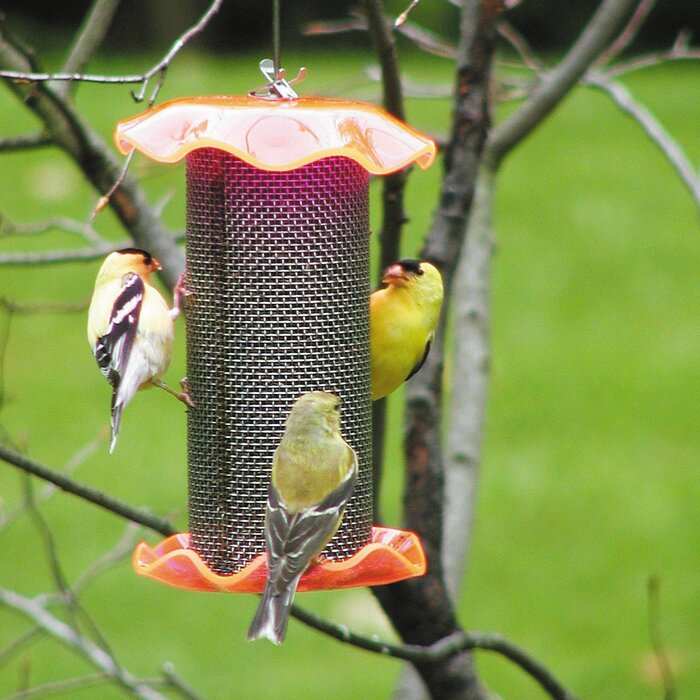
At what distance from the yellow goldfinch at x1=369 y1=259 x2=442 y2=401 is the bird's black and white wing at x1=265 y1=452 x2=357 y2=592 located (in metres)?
0.47

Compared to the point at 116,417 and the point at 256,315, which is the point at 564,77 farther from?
the point at 116,417

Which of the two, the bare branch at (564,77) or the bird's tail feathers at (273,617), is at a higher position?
the bare branch at (564,77)

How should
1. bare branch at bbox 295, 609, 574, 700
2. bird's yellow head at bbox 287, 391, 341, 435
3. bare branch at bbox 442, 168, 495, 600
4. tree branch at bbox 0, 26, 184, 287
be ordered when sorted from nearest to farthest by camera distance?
bare branch at bbox 295, 609, 574, 700
bird's yellow head at bbox 287, 391, 341, 435
tree branch at bbox 0, 26, 184, 287
bare branch at bbox 442, 168, 495, 600

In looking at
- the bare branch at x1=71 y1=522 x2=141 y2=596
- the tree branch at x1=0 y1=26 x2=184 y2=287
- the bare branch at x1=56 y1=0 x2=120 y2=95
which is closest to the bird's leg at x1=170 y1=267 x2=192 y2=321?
the tree branch at x1=0 y1=26 x2=184 y2=287

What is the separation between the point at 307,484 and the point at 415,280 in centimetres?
78

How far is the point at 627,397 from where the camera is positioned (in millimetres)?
9320

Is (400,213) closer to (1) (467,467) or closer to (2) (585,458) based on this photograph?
(1) (467,467)

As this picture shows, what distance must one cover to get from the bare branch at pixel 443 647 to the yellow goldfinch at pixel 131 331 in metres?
0.88

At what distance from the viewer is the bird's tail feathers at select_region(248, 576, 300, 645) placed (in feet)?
10.1

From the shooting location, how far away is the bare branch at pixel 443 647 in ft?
9.72

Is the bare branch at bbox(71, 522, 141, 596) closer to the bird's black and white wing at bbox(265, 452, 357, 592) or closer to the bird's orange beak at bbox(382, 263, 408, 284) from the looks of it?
the bird's black and white wing at bbox(265, 452, 357, 592)

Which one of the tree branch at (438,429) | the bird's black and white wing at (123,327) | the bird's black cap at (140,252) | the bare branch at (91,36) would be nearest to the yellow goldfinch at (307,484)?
the tree branch at (438,429)

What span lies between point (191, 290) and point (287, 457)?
0.59 m

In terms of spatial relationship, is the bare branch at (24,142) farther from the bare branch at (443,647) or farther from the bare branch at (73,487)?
the bare branch at (443,647)
